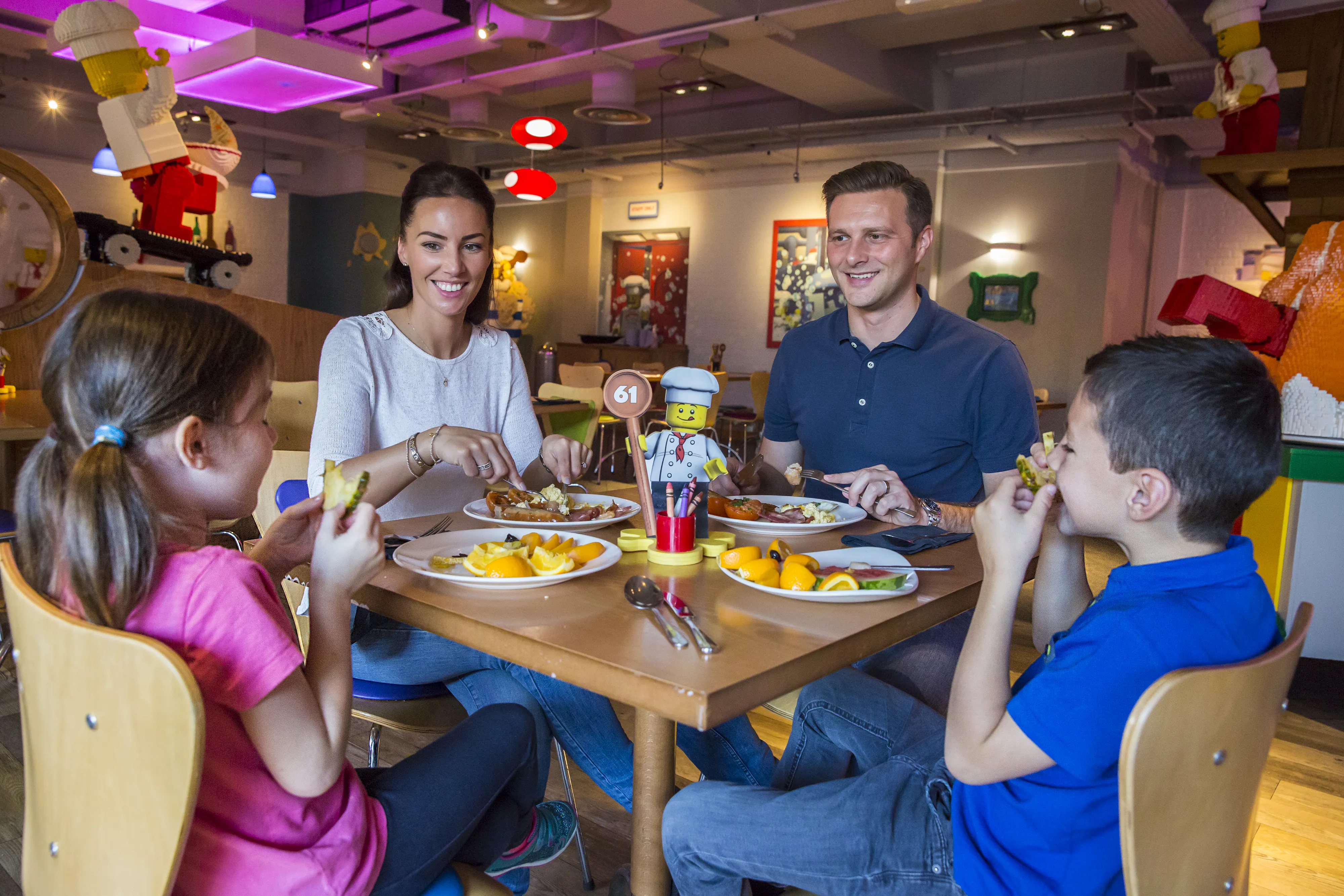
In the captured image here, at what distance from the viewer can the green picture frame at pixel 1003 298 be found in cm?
927

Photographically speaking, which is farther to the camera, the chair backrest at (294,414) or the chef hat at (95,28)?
the chef hat at (95,28)

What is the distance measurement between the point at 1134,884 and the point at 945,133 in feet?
30.5

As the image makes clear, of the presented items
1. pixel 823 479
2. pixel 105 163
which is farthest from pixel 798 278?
pixel 823 479

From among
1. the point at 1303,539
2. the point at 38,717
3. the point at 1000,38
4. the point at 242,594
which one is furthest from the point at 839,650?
the point at 1000,38

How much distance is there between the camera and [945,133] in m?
9.12

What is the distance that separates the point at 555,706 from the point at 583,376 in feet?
20.4

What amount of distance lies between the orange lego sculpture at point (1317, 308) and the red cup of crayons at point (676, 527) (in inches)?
99.6

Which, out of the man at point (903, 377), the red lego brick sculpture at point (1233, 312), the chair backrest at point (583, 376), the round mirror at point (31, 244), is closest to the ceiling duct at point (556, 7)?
the round mirror at point (31, 244)

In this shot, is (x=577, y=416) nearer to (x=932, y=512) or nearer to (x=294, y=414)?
(x=294, y=414)

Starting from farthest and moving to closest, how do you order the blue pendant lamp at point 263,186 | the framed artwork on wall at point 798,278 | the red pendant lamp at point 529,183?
the blue pendant lamp at point 263,186
the framed artwork on wall at point 798,278
the red pendant lamp at point 529,183

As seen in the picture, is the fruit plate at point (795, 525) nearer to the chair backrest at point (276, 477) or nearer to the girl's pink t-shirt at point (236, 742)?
the girl's pink t-shirt at point (236, 742)

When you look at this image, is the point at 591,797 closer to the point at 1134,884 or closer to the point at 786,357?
the point at 786,357

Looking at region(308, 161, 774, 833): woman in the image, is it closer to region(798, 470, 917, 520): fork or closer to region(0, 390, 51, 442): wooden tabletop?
region(798, 470, 917, 520): fork

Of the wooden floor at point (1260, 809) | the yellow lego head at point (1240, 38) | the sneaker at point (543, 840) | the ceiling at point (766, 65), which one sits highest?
the ceiling at point (766, 65)
